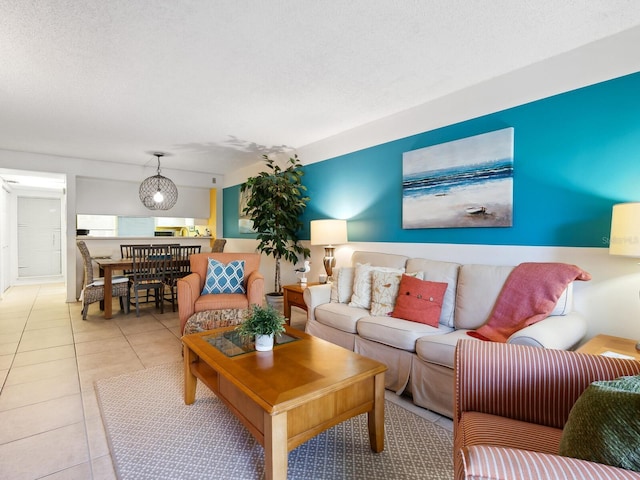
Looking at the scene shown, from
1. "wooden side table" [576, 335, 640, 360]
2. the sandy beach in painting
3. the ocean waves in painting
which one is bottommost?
"wooden side table" [576, 335, 640, 360]

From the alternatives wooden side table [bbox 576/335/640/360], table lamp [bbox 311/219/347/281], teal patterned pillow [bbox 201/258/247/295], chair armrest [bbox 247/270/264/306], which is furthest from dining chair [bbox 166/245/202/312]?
wooden side table [bbox 576/335/640/360]

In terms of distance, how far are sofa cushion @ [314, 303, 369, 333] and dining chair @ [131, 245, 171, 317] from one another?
9.15 ft

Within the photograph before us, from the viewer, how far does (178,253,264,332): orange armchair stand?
10.1 ft

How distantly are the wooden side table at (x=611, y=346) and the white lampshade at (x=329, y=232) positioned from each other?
239 cm

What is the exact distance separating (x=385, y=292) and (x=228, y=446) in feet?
5.28

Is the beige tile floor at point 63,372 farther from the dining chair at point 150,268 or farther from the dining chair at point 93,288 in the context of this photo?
the dining chair at point 150,268

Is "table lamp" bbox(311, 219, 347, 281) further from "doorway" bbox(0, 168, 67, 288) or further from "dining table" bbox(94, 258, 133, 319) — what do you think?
"doorway" bbox(0, 168, 67, 288)

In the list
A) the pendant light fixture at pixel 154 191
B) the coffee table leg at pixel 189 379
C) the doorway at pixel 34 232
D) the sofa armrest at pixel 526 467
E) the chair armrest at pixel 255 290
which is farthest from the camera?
the doorway at pixel 34 232

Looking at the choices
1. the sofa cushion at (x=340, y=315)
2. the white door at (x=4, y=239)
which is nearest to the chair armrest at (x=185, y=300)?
the sofa cushion at (x=340, y=315)

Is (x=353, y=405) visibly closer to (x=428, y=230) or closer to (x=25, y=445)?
(x=25, y=445)

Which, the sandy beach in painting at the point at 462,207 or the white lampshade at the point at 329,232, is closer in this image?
the sandy beach in painting at the point at 462,207

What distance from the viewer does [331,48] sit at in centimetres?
231

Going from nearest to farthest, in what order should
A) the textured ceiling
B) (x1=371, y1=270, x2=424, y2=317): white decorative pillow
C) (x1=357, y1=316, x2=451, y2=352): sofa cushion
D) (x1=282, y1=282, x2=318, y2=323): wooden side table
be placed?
1. the textured ceiling
2. (x1=357, y1=316, x2=451, y2=352): sofa cushion
3. (x1=371, y1=270, x2=424, y2=317): white decorative pillow
4. (x1=282, y1=282, x2=318, y2=323): wooden side table

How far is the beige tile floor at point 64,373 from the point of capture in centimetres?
171
